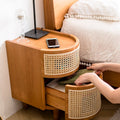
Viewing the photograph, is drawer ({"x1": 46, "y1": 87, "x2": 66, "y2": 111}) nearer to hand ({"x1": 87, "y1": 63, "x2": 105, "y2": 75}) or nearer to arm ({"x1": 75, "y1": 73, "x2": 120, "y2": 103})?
arm ({"x1": 75, "y1": 73, "x2": 120, "y2": 103})

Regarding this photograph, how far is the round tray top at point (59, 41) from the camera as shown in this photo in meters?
1.64

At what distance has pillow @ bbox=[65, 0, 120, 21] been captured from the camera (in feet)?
6.23

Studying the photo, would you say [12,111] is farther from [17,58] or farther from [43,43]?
[43,43]

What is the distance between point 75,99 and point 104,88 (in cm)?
31

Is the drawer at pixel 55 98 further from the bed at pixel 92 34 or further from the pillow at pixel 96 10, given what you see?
the pillow at pixel 96 10

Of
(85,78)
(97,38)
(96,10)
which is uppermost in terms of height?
(96,10)

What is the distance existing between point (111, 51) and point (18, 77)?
0.71 metres

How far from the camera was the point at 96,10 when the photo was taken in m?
1.96

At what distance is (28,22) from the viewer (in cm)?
192

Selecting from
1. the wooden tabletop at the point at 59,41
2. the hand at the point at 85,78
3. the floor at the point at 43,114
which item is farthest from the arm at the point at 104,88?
the floor at the point at 43,114

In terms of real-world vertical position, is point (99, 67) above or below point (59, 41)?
below

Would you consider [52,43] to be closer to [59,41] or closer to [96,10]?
[59,41]

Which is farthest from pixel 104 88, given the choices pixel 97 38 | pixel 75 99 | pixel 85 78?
pixel 97 38

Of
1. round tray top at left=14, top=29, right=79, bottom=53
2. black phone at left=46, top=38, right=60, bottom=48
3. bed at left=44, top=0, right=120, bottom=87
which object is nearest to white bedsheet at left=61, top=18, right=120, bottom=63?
bed at left=44, top=0, right=120, bottom=87
